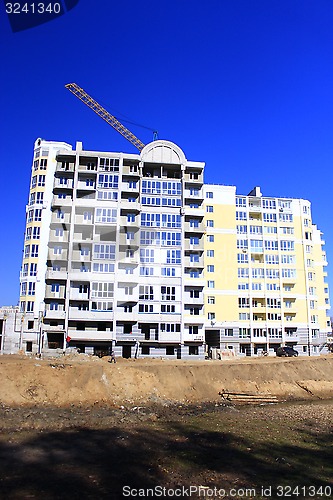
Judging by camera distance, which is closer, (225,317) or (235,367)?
(235,367)

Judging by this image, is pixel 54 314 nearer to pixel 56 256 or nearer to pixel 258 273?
pixel 56 256

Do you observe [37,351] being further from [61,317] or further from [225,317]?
[225,317]

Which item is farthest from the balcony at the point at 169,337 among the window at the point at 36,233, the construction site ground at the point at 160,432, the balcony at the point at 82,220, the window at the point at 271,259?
the window at the point at 271,259

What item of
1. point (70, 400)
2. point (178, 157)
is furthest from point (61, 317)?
point (178, 157)

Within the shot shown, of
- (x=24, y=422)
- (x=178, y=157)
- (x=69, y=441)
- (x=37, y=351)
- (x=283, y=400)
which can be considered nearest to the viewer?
(x=69, y=441)

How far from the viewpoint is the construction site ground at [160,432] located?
17703mm

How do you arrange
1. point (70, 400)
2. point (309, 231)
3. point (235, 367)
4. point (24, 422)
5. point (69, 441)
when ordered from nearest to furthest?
point (69, 441) < point (24, 422) < point (70, 400) < point (235, 367) < point (309, 231)

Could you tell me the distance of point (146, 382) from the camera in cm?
4372

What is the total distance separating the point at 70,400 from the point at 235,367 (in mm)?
22786

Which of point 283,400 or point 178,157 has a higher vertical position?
point 178,157

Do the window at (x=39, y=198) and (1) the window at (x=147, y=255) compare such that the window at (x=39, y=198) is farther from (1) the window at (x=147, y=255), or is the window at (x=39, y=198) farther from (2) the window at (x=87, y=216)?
(1) the window at (x=147, y=255)

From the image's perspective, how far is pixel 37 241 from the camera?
Result: 71125 millimetres

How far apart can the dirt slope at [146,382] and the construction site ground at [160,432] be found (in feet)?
0.42

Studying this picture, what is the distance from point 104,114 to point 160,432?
3515 inches
